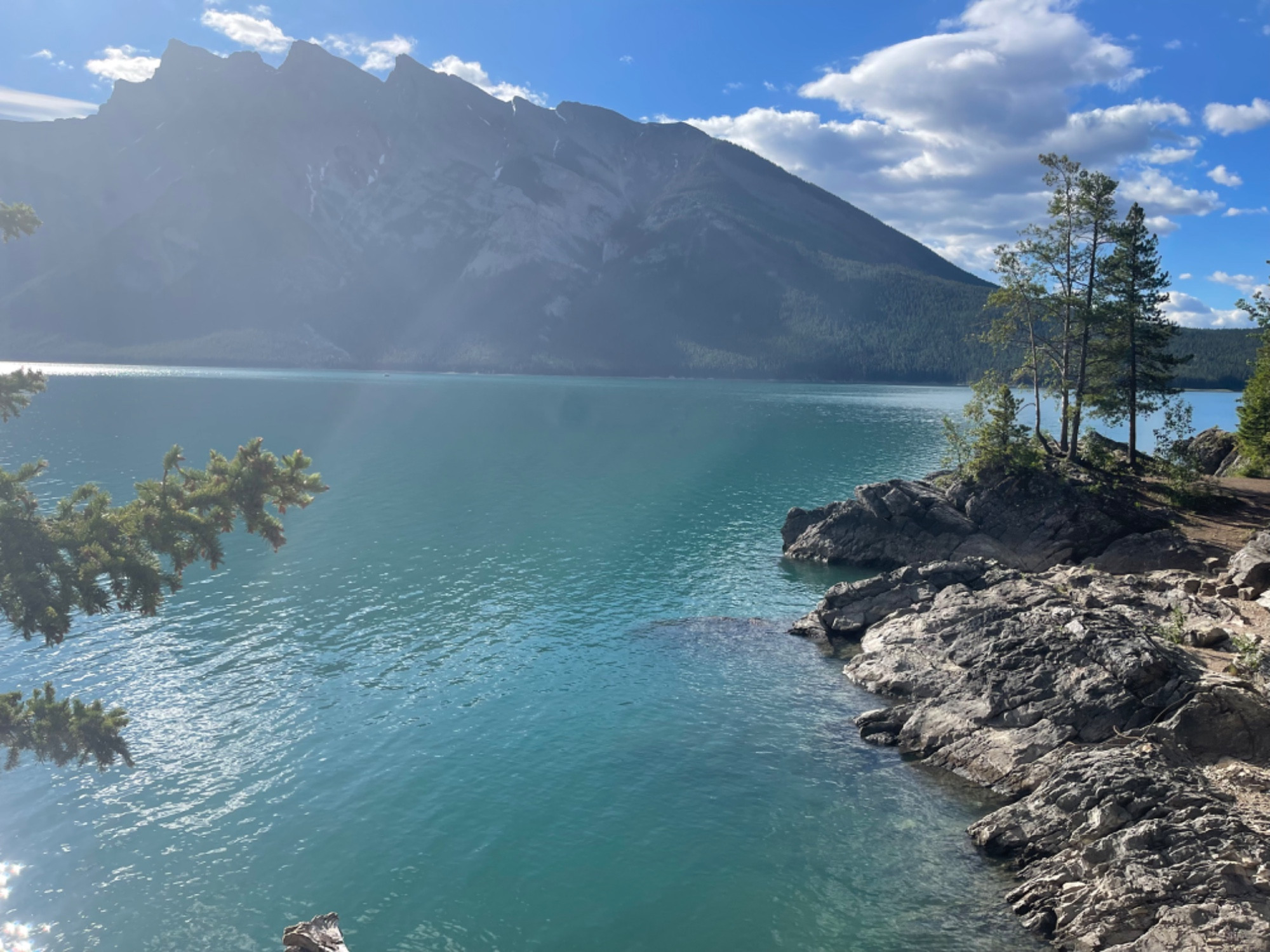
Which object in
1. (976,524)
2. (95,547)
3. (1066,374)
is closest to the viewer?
(95,547)

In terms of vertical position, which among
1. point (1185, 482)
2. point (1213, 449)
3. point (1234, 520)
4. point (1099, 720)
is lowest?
point (1099, 720)

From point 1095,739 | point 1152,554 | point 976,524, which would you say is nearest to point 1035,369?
point 976,524

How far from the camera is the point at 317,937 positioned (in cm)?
1691

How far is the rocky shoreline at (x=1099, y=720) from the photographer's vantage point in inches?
730

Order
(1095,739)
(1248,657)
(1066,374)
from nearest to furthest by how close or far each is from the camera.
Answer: (1095,739) → (1248,657) → (1066,374)

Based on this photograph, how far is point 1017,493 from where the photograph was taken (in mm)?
53969

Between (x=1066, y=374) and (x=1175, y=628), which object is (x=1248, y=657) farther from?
(x=1066, y=374)

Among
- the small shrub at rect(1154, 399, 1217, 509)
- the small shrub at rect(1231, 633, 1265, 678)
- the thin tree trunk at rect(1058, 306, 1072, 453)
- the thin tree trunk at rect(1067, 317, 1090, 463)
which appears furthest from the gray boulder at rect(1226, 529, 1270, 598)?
the thin tree trunk at rect(1058, 306, 1072, 453)

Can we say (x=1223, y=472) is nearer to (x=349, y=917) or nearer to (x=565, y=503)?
(x=565, y=503)

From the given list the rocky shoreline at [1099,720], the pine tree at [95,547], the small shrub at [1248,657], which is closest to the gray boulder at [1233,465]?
the rocky shoreline at [1099,720]

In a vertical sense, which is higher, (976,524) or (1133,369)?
(1133,369)

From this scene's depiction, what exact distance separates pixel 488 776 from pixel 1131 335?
55284mm

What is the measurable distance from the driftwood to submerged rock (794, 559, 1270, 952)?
16.4m

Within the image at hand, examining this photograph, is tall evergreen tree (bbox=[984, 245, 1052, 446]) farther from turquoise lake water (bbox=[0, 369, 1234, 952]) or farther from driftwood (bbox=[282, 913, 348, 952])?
driftwood (bbox=[282, 913, 348, 952])
